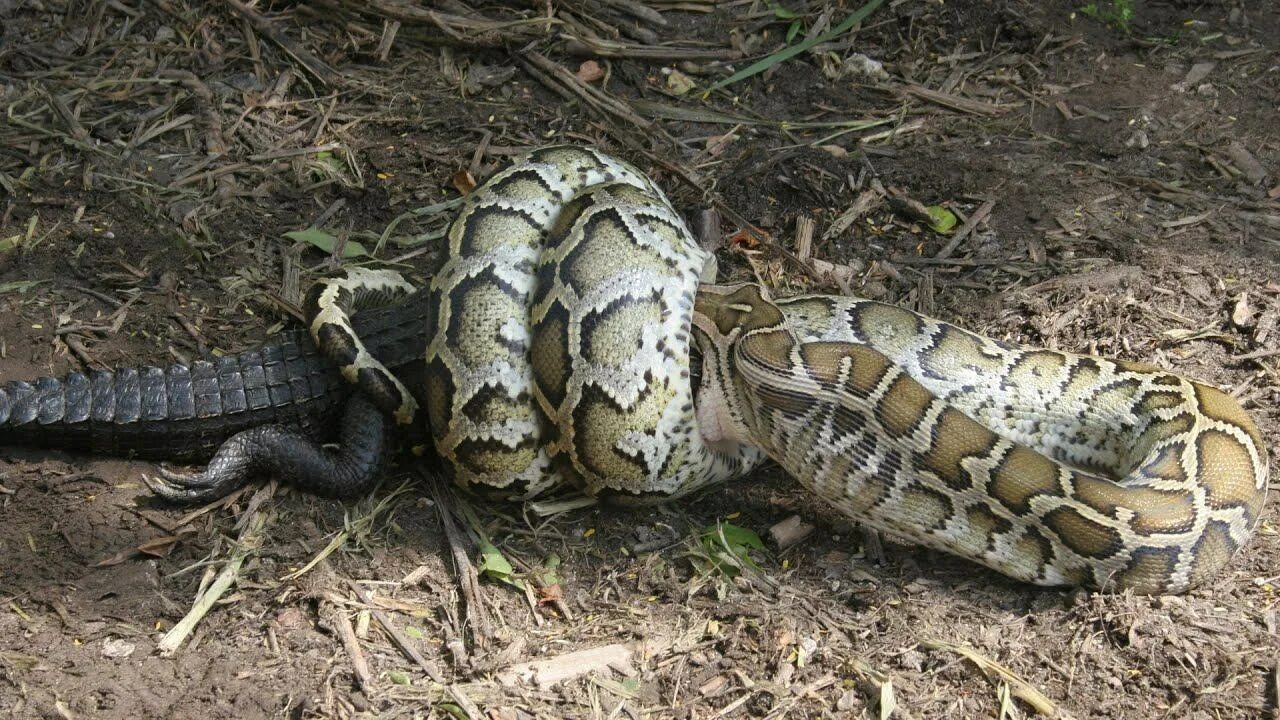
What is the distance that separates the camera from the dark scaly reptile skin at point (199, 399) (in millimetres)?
5551

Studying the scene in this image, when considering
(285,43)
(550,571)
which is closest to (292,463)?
(550,571)

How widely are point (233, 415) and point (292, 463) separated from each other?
1.46 ft

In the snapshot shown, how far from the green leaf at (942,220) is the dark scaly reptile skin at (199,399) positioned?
308 centimetres

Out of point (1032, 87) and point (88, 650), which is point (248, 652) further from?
point (1032, 87)

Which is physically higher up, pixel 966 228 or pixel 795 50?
pixel 795 50

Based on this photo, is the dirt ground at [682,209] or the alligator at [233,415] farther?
the alligator at [233,415]

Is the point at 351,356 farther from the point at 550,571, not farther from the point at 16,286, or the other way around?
the point at 16,286

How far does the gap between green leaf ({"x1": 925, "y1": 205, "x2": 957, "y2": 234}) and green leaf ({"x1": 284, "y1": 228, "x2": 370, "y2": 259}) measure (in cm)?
346

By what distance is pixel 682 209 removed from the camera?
6.91m

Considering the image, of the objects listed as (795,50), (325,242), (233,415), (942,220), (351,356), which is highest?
(795,50)

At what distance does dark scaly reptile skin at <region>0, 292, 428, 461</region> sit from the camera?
555 cm

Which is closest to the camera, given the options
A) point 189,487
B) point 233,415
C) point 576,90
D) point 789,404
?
point 789,404

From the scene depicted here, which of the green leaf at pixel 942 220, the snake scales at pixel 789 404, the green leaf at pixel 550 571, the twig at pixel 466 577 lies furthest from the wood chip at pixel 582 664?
the green leaf at pixel 942 220

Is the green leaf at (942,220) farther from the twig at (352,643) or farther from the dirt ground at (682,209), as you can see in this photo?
the twig at (352,643)
